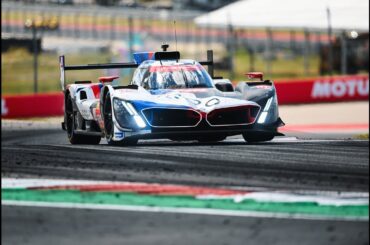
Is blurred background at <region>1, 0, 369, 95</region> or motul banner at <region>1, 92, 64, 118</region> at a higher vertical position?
blurred background at <region>1, 0, 369, 95</region>

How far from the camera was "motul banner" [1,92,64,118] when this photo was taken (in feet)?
89.0

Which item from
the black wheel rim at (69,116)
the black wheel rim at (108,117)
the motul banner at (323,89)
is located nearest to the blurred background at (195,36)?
the motul banner at (323,89)

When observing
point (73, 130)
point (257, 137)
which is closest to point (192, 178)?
point (257, 137)

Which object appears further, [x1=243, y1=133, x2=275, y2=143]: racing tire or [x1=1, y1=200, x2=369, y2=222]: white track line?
[x1=243, y1=133, x2=275, y2=143]: racing tire

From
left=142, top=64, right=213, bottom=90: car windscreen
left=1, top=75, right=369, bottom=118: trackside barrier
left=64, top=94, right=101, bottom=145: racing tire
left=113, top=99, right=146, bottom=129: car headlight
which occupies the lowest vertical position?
left=1, top=75, right=369, bottom=118: trackside barrier

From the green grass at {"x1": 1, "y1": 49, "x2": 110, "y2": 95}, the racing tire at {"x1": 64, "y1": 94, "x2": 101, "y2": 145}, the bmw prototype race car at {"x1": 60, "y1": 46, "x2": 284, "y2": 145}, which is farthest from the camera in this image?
the green grass at {"x1": 1, "y1": 49, "x2": 110, "y2": 95}

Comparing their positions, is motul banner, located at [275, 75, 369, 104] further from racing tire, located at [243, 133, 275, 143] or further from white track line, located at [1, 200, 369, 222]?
white track line, located at [1, 200, 369, 222]

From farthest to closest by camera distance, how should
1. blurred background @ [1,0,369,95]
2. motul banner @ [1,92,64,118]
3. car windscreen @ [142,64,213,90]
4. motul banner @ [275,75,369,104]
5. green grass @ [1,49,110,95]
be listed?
blurred background @ [1,0,369,95] < green grass @ [1,49,110,95] < motul banner @ [275,75,369,104] < motul banner @ [1,92,64,118] < car windscreen @ [142,64,213,90]

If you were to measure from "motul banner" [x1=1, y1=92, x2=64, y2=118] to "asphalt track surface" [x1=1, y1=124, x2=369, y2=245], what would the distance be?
1588 cm

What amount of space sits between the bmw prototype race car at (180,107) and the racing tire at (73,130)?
62 cm

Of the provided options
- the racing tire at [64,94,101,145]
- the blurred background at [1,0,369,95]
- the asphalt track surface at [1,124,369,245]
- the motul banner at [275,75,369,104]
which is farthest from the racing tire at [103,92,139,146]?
the motul banner at [275,75,369,104]

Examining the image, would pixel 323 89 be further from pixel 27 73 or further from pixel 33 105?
pixel 27 73

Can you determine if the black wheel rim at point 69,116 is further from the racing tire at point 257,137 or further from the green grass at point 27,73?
the green grass at point 27,73

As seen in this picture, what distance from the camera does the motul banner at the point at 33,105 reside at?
27125mm
